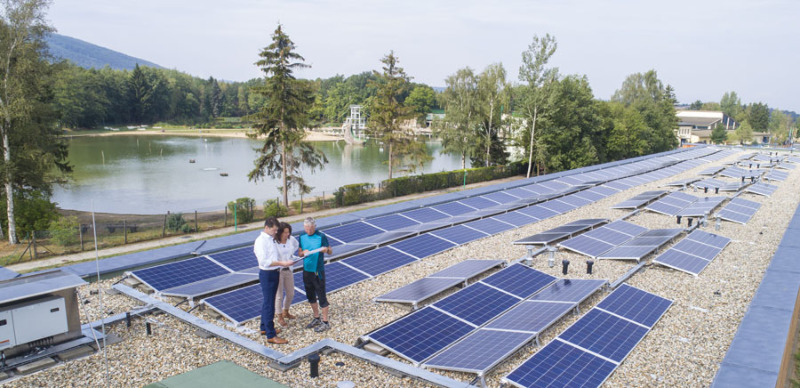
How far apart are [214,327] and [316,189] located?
3540 cm

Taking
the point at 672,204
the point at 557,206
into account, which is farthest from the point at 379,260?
the point at 672,204

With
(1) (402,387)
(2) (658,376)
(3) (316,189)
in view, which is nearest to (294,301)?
(1) (402,387)

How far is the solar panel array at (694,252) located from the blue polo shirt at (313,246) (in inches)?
401

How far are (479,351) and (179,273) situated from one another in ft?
26.1

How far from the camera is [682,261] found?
13875 millimetres

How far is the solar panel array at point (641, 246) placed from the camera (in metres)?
14.1

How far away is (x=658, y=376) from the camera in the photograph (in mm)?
8078

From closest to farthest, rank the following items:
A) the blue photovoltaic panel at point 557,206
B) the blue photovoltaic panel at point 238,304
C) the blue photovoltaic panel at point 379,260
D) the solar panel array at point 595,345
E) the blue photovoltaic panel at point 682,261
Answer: the solar panel array at point 595,345 < the blue photovoltaic panel at point 238,304 < the blue photovoltaic panel at point 379,260 < the blue photovoltaic panel at point 682,261 < the blue photovoltaic panel at point 557,206

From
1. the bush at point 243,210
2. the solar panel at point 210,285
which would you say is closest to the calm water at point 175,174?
the bush at point 243,210

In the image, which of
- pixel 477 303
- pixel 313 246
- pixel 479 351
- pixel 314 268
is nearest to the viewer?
pixel 479 351

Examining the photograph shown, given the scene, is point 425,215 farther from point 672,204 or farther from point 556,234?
point 672,204

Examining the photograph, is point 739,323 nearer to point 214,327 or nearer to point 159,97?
point 214,327

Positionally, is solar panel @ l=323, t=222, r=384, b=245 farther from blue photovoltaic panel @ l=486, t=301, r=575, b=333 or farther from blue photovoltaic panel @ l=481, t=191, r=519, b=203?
blue photovoltaic panel @ l=481, t=191, r=519, b=203

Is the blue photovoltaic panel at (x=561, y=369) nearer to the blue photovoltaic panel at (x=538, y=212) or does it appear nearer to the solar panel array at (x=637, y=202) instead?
the blue photovoltaic panel at (x=538, y=212)
